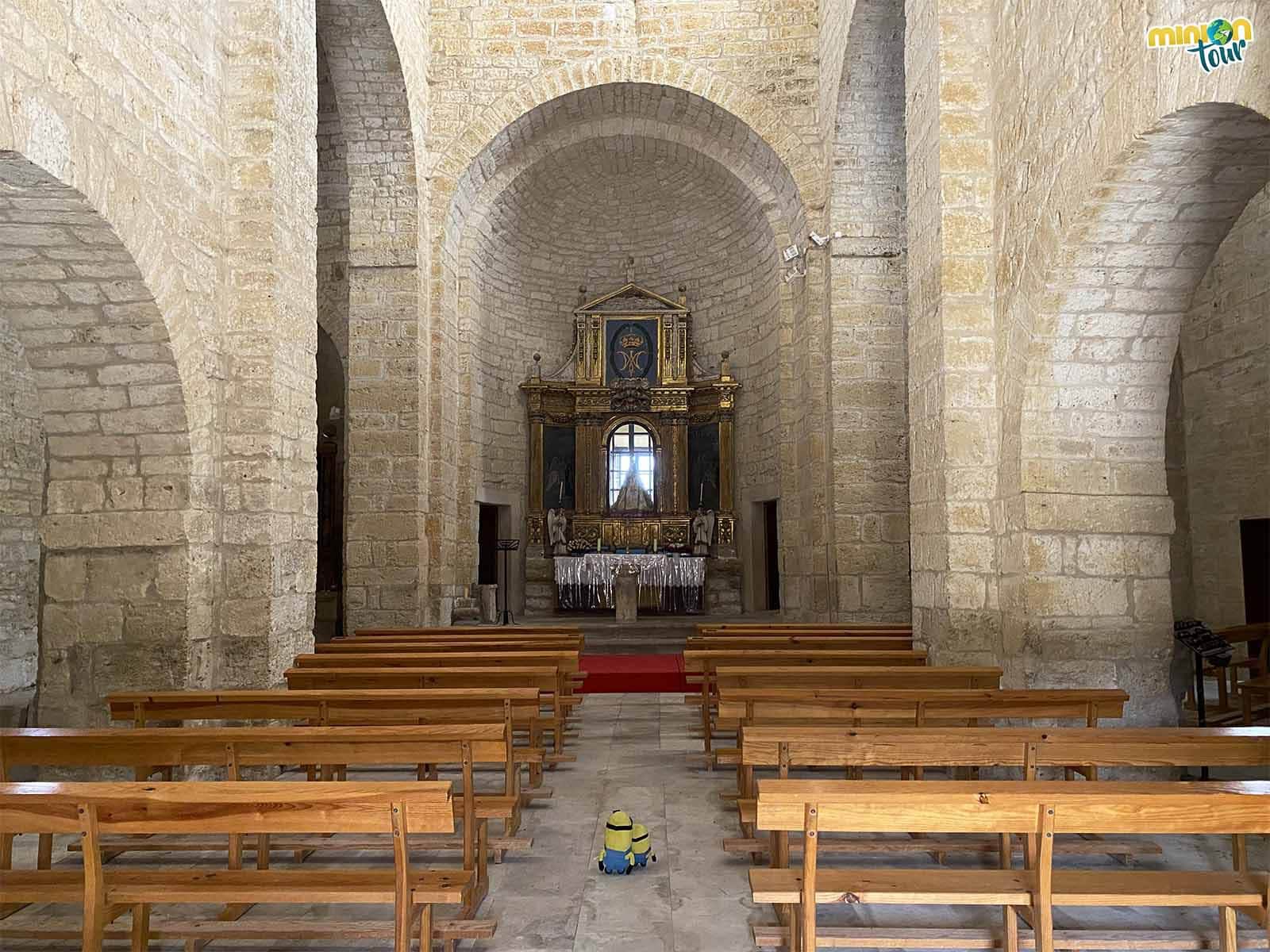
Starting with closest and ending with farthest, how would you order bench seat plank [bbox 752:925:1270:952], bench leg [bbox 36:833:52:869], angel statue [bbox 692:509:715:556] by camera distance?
bench seat plank [bbox 752:925:1270:952], bench leg [bbox 36:833:52:869], angel statue [bbox 692:509:715:556]

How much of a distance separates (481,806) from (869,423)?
312 inches

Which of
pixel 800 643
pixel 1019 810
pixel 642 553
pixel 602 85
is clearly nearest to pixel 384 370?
pixel 602 85

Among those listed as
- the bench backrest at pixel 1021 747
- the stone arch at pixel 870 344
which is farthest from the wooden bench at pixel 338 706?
the stone arch at pixel 870 344

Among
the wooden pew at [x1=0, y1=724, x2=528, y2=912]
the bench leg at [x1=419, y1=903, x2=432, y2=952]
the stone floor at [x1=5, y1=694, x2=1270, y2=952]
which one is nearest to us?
the bench leg at [x1=419, y1=903, x2=432, y2=952]

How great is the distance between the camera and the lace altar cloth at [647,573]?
541 inches

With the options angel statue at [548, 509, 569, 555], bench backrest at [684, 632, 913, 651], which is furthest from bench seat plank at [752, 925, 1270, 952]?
angel statue at [548, 509, 569, 555]

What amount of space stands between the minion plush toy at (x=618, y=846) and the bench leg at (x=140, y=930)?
5.49 ft

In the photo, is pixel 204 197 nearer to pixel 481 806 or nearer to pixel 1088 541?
pixel 481 806

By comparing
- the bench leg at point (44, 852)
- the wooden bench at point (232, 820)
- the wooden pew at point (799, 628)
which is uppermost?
the wooden pew at point (799, 628)

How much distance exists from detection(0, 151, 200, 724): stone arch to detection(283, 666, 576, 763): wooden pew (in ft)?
2.56

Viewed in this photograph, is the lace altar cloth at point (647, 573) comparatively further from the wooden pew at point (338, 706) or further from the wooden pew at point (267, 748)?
the wooden pew at point (267, 748)

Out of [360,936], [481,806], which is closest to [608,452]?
[481,806]

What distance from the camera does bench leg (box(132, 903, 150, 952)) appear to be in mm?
2982

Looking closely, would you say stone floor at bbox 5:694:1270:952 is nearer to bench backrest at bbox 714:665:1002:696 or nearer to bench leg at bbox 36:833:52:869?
bench leg at bbox 36:833:52:869
